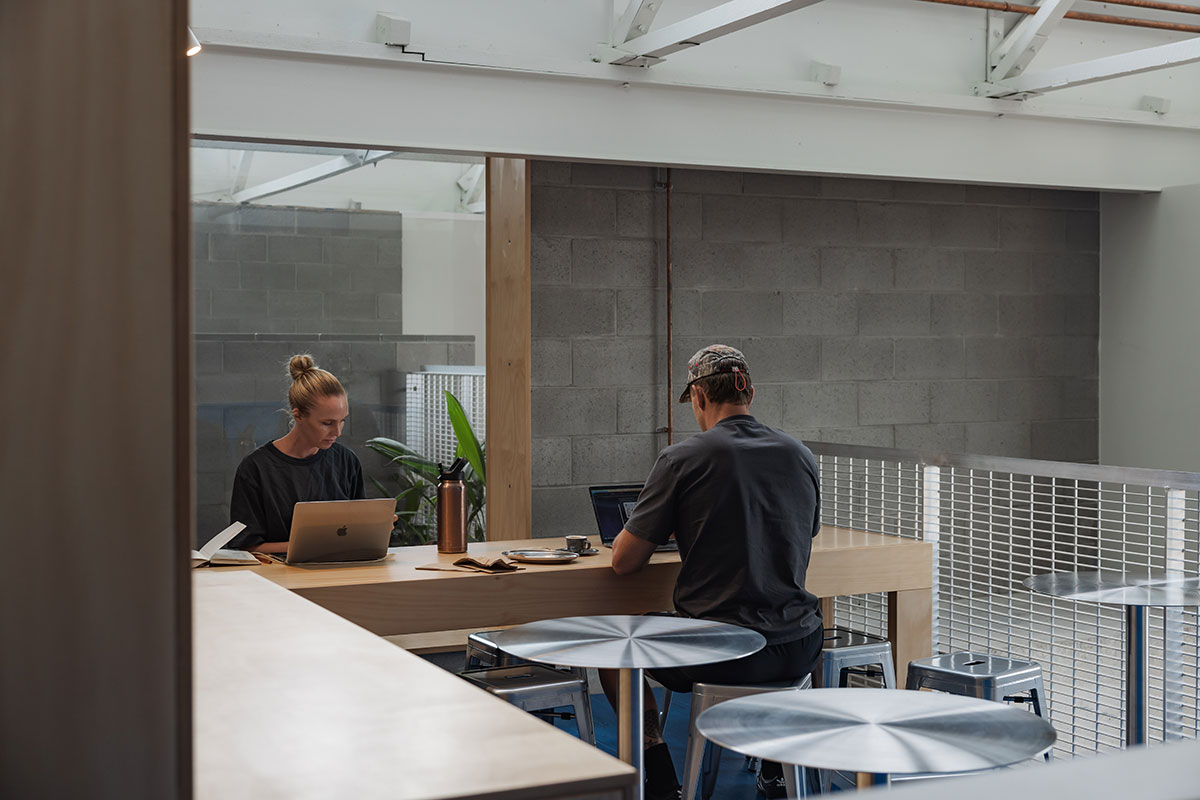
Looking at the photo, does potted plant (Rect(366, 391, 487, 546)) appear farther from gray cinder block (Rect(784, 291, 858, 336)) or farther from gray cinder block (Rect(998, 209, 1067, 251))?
gray cinder block (Rect(998, 209, 1067, 251))

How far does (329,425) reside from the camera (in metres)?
3.82

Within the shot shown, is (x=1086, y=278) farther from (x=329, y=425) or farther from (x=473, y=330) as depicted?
(x=329, y=425)

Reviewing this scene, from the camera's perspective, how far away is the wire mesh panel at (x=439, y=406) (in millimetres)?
4844

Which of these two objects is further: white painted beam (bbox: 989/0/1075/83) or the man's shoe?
white painted beam (bbox: 989/0/1075/83)

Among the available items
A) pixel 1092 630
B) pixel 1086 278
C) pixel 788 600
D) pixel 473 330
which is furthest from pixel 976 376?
pixel 788 600

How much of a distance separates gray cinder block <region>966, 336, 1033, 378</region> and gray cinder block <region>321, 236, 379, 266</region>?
2.89m

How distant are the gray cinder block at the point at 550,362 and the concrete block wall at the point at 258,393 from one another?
1.74 ft

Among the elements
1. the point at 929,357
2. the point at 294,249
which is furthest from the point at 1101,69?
the point at 294,249

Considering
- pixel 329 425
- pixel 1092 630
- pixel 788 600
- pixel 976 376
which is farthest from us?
pixel 976 376

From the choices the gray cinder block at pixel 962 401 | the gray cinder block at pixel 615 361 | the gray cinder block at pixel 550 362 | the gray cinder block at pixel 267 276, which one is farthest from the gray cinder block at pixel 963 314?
the gray cinder block at pixel 267 276

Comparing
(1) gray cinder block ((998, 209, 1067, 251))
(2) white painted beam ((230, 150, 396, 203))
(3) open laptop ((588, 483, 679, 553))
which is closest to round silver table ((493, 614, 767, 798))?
(3) open laptop ((588, 483, 679, 553))

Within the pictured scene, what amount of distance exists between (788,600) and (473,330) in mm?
2134

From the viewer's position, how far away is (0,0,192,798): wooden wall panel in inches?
38.6

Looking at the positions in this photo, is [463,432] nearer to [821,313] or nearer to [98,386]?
[821,313]
